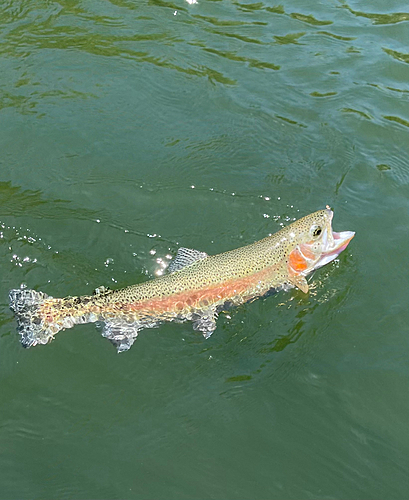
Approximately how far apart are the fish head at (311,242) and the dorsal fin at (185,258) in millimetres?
1126

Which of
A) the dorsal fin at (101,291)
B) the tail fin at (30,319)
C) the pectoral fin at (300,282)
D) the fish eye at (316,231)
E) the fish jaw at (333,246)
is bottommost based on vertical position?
the tail fin at (30,319)

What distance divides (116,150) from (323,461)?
5.70 metres

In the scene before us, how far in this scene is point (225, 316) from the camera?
6555mm

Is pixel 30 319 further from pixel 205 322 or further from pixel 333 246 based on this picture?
pixel 333 246

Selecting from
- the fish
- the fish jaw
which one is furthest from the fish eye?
the fish jaw

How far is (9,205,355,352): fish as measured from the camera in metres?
6.07

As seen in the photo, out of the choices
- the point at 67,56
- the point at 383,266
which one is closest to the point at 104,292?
the point at 383,266

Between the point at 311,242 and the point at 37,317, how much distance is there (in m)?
3.37

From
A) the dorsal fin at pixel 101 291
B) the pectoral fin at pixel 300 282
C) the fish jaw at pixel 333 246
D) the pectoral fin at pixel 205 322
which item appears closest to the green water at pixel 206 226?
the pectoral fin at pixel 205 322

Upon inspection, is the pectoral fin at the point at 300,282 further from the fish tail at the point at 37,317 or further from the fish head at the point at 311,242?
the fish tail at the point at 37,317

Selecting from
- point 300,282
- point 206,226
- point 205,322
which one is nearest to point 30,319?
point 205,322

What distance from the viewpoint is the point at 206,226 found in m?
7.65

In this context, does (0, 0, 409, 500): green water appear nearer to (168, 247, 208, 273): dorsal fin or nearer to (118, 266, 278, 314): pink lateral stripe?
(118, 266, 278, 314): pink lateral stripe

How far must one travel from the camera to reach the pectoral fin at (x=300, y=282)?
→ 6554 millimetres
